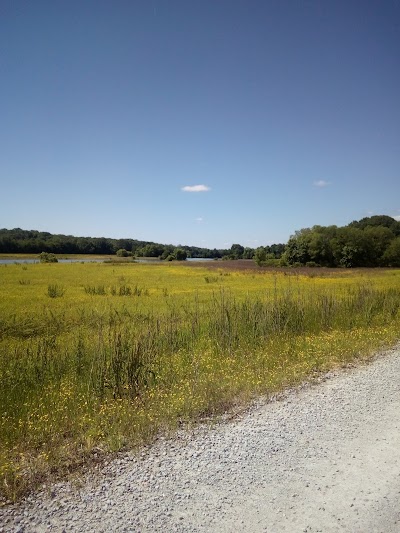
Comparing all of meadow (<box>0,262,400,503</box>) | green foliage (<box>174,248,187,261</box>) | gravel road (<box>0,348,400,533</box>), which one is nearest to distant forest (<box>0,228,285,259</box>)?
green foliage (<box>174,248,187,261</box>)

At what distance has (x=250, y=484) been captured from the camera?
3783 mm

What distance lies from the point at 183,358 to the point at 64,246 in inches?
3930

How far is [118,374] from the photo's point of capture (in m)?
6.80

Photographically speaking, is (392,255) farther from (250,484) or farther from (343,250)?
(250,484)

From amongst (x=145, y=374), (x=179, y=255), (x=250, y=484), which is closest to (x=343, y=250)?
(x=179, y=255)

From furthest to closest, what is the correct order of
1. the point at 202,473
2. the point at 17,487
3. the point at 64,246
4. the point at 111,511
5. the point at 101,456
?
the point at 64,246, the point at 101,456, the point at 202,473, the point at 17,487, the point at 111,511

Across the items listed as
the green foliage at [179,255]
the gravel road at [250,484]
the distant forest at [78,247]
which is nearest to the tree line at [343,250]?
the distant forest at [78,247]

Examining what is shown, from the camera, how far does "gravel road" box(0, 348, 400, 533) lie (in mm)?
3232

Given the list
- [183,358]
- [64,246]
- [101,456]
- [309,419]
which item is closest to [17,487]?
[101,456]

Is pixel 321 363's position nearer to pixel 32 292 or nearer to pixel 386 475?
pixel 386 475

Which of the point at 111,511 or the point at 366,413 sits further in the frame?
the point at 366,413

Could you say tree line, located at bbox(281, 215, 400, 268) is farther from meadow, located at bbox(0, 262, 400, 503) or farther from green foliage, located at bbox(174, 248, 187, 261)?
meadow, located at bbox(0, 262, 400, 503)

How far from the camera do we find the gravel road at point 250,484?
3.23m

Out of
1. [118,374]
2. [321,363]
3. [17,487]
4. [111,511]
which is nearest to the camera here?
[111,511]
